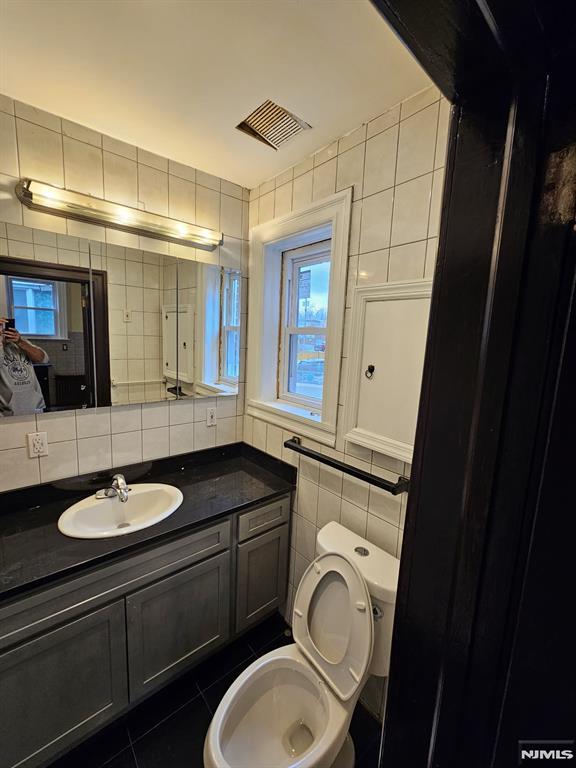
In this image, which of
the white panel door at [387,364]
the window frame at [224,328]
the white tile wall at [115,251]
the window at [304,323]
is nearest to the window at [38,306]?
the white tile wall at [115,251]

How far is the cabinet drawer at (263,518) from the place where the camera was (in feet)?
5.20

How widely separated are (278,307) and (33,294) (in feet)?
3.82

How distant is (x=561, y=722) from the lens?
39cm

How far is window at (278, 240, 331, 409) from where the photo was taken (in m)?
1.76

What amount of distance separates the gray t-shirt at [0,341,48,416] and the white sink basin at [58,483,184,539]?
1.55ft

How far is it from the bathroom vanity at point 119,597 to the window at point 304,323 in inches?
19.4

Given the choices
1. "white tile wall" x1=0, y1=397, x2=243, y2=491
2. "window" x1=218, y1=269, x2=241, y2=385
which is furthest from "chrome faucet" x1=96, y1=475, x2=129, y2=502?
"window" x1=218, y1=269, x2=241, y2=385

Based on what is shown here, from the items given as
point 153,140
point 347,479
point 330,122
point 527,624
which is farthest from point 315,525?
point 153,140

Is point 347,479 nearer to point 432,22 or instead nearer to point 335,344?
point 335,344

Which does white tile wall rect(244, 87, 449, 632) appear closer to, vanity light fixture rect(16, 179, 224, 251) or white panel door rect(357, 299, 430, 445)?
white panel door rect(357, 299, 430, 445)

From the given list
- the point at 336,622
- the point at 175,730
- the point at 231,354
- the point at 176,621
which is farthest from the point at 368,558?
the point at 231,354

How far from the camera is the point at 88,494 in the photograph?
1526 millimetres

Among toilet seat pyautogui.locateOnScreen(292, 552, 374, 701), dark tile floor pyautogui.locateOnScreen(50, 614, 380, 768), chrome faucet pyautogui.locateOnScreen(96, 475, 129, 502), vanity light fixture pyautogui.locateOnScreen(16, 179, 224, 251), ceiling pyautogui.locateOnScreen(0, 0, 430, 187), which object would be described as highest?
ceiling pyautogui.locateOnScreen(0, 0, 430, 187)

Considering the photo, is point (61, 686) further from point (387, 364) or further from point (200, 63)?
point (200, 63)
